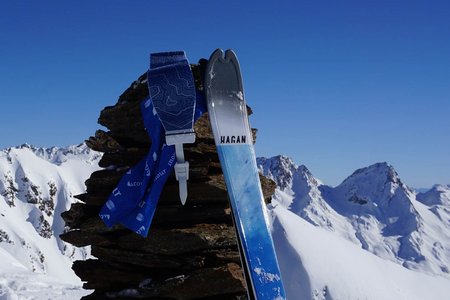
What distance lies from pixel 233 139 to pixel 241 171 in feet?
1.88

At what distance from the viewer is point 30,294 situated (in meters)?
30.7

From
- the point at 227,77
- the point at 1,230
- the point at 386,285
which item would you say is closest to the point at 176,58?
the point at 227,77

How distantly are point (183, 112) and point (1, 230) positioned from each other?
180798 mm

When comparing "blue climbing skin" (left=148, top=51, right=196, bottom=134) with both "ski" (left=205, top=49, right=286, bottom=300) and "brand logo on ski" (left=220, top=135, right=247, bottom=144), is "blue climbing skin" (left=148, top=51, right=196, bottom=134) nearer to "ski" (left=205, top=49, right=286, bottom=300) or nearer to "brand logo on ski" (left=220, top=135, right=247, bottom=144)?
"ski" (left=205, top=49, right=286, bottom=300)

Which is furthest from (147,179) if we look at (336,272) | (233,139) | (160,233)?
(336,272)

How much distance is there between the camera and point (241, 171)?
8.74 m

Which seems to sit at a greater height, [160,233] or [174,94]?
[174,94]

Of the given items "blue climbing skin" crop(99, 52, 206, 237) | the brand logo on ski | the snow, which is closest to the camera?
"blue climbing skin" crop(99, 52, 206, 237)

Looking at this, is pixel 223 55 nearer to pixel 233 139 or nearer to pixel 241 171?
pixel 233 139

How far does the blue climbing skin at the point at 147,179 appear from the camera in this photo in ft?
28.0

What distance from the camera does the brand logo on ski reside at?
8852mm

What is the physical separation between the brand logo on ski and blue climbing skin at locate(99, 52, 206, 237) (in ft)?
1.85

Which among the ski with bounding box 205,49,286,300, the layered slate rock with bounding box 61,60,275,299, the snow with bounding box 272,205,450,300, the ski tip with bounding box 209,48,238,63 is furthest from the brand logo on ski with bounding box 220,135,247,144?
the snow with bounding box 272,205,450,300

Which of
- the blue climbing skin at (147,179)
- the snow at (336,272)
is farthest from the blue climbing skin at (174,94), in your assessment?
the snow at (336,272)
